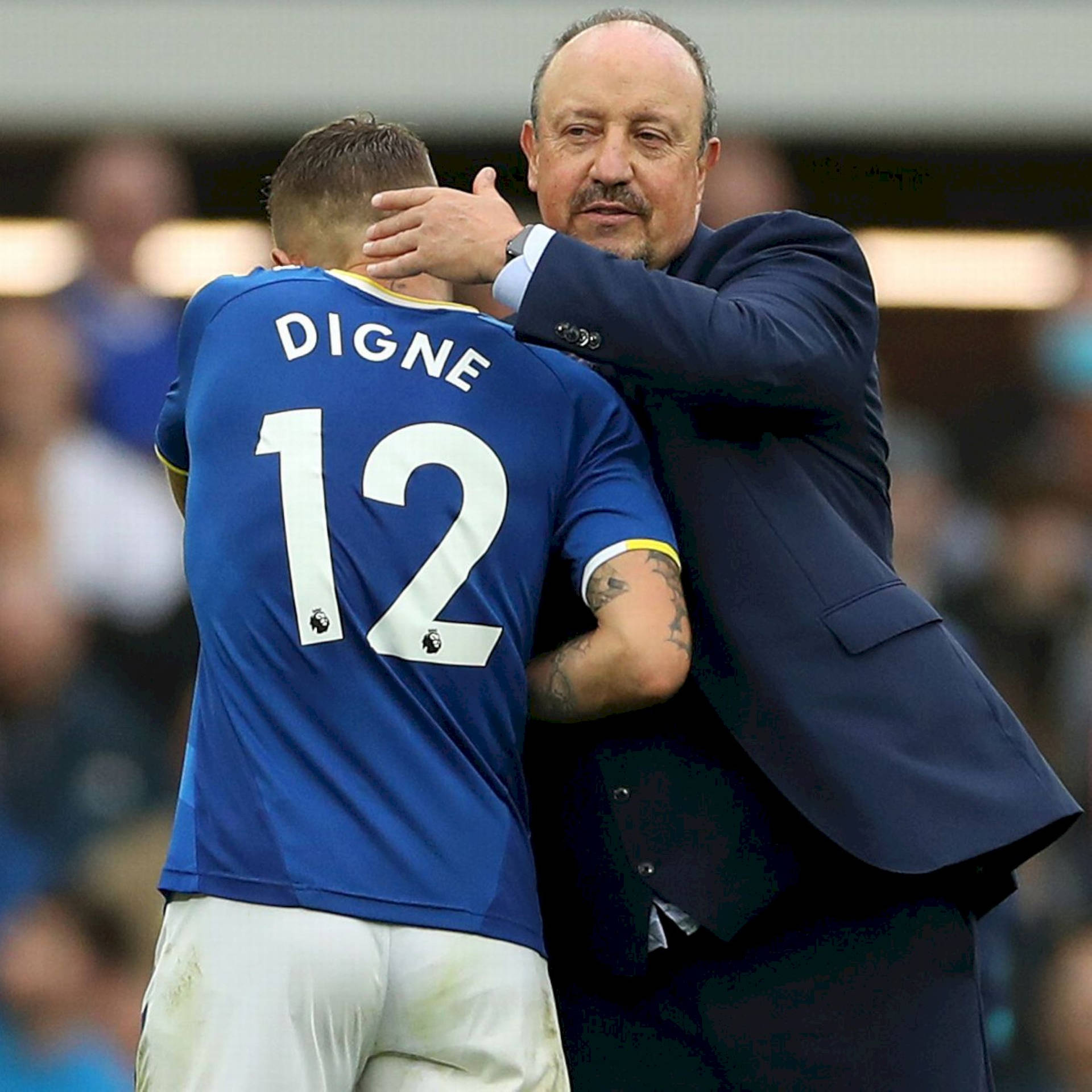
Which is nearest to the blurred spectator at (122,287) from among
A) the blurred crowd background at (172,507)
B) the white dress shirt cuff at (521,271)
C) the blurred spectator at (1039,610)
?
the blurred crowd background at (172,507)

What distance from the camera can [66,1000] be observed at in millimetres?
6516

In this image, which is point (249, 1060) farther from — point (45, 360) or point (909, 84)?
point (909, 84)

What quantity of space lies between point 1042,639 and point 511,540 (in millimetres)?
4211

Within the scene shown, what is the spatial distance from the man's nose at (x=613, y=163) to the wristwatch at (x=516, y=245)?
0.23 metres

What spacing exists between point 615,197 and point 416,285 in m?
0.32

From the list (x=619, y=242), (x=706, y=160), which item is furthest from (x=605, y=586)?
(x=706, y=160)

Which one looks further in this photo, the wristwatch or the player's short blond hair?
the player's short blond hair

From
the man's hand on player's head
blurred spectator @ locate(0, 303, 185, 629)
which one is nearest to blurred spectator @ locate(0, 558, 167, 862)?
blurred spectator @ locate(0, 303, 185, 629)

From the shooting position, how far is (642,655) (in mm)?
3176

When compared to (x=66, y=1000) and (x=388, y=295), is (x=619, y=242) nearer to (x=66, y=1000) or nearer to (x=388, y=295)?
(x=388, y=295)

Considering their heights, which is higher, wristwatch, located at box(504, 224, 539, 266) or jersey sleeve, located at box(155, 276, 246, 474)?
wristwatch, located at box(504, 224, 539, 266)

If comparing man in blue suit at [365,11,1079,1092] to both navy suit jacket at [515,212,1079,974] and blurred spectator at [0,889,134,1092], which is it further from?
blurred spectator at [0,889,134,1092]

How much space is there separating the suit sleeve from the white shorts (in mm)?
798

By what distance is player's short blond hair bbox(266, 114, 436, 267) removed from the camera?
3.35m
